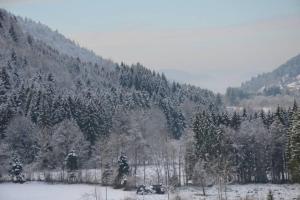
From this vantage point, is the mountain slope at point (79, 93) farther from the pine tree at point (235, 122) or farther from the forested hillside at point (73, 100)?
the pine tree at point (235, 122)

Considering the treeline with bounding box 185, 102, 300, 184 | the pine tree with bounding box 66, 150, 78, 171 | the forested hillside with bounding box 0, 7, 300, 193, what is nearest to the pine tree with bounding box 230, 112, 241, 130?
the forested hillside with bounding box 0, 7, 300, 193

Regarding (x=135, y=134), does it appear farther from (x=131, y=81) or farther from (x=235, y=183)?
(x=131, y=81)

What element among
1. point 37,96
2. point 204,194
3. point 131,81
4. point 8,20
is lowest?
point 204,194

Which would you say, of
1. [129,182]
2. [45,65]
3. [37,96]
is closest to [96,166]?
[129,182]

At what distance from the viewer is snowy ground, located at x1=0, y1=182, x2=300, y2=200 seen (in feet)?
186

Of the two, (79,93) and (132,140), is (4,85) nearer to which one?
(79,93)

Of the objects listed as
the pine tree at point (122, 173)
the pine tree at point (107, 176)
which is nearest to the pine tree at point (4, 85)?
the pine tree at point (122, 173)

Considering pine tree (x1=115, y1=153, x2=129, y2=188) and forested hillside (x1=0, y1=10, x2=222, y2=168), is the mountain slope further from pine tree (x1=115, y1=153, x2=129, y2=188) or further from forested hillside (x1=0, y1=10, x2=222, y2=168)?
pine tree (x1=115, y1=153, x2=129, y2=188)

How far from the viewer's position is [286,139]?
234ft

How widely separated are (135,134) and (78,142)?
35.1ft

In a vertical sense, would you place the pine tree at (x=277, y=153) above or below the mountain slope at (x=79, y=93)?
below

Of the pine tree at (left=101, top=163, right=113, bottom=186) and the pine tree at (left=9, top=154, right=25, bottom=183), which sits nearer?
the pine tree at (left=101, top=163, right=113, bottom=186)

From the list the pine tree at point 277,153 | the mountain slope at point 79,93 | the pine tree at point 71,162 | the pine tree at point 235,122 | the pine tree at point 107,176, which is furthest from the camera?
the mountain slope at point 79,93

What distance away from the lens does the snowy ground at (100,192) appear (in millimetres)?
56625
